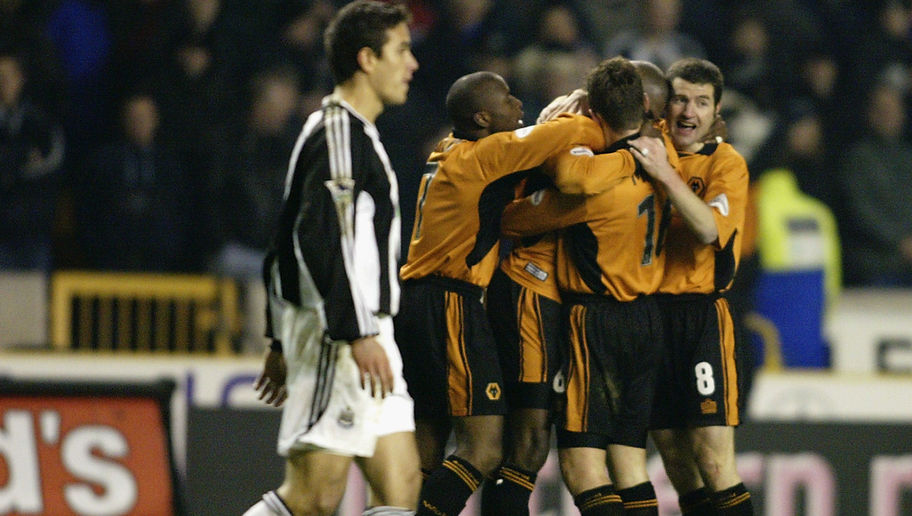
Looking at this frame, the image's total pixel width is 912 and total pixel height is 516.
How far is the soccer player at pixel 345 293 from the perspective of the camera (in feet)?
13.9

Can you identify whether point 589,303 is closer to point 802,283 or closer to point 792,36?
point 802,283

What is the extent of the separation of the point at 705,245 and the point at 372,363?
1581 millimetres

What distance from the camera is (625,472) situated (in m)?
5.17

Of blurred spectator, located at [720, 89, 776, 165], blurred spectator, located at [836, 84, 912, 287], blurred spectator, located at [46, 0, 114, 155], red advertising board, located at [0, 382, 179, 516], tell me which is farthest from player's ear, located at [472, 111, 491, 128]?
blurred spectator, located at [836, 84, 912, 287]

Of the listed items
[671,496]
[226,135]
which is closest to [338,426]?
[671,496]

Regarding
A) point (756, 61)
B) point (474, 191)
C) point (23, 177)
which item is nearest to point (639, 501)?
point (474, 191)

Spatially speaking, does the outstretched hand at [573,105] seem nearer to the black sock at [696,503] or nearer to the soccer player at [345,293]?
the soccer player at [345,293]

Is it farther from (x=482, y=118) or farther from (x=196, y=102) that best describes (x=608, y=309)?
(x=196, y=102)

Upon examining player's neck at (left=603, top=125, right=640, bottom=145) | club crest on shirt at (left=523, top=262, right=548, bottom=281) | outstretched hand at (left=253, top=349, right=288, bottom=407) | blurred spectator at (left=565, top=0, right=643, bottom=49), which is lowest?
outstretched hand at (left=253, top=349, right=288, bottom=407)

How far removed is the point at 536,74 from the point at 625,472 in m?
4.56

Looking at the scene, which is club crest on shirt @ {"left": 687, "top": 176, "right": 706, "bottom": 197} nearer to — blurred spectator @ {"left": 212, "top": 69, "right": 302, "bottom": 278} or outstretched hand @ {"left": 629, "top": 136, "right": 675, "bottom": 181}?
outstretched hand @ {"left": 629, "top": 136, "right": 675, "bottom": 181}

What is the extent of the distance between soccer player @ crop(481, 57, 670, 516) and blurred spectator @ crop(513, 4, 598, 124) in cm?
379

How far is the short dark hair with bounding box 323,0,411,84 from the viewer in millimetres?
4461

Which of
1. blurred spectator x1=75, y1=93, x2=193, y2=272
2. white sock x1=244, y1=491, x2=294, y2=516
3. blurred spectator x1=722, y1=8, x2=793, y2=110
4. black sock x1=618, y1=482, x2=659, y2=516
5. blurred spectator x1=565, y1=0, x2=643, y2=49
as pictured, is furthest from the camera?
blurred spectator x1=565, y1=0, x2=643, y2=49
